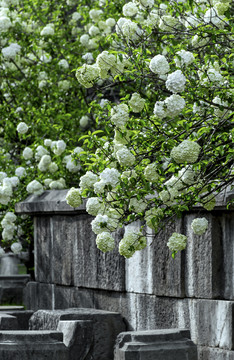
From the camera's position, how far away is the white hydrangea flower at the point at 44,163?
7.52 metres

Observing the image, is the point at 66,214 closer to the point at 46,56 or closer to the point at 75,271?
the point at 75,271

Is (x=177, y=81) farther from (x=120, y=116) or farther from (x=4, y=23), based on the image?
(x=4, y=23)

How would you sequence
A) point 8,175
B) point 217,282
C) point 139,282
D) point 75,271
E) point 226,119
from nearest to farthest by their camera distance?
point 226,119, point 217,282, point 139,282, point 75,271, point 8,175

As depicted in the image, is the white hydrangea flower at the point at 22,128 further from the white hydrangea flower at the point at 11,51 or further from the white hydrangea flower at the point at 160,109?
the white hydrangea flower at the point at 160,109

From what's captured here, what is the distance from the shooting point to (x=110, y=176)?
14.3 feet

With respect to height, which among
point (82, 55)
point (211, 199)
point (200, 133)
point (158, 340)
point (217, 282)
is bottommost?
point (158, 340)

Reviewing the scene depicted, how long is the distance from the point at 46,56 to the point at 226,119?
428 centimetres

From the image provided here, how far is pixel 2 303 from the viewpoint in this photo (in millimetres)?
9461

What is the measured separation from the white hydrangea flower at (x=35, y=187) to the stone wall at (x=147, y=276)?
64mm

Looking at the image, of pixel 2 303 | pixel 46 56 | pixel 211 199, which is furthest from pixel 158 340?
pixel 2 303

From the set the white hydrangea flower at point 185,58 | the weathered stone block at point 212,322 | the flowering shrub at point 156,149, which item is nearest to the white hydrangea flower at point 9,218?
the weathered stone block at point 212,322

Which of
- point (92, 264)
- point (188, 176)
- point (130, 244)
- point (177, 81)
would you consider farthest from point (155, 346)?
point (92, 264)

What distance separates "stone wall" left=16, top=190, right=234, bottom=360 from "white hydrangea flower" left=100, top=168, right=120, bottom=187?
2.04ft

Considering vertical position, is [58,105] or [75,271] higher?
[58,105]
